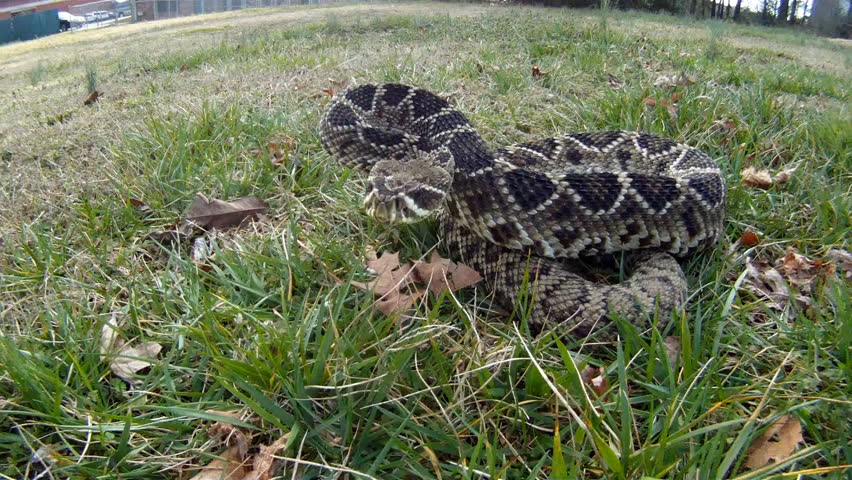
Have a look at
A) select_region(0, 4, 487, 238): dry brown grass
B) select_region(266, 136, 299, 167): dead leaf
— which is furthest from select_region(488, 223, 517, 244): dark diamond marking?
select_region(0, 4, 487, 238): dry brown grass

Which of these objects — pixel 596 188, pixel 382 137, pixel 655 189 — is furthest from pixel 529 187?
pixel 382 137

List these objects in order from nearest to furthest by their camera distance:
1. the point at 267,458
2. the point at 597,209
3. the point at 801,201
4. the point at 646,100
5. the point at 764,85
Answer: the point at 267,458 < the point at 597,209 < the point at 801,201 < the point at 646,100 < the point at 764,85

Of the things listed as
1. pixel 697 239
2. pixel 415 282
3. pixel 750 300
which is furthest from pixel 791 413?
pixel 415 282

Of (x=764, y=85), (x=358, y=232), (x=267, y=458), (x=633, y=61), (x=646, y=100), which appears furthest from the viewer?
(x=633, y=61)

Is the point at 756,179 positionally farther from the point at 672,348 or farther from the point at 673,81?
the point at 673,81

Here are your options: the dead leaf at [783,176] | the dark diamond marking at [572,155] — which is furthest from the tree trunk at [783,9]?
the dark diamond marking at [572,155]

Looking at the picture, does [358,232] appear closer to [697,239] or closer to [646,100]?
[697,239]
